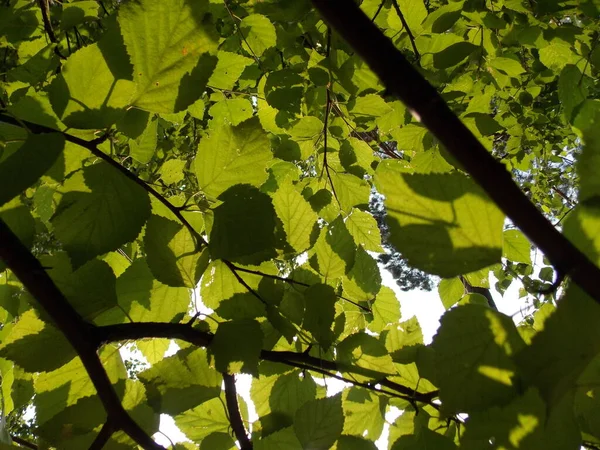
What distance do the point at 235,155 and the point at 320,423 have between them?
0.34 meters

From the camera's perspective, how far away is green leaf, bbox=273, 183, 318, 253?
710 mm

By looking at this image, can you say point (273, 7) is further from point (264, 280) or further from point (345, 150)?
point (264, 280)

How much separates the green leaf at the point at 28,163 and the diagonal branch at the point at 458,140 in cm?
28

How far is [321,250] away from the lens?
820 millimetres

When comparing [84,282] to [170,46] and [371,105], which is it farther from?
[371,105]

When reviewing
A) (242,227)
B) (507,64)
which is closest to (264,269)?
(242,227)

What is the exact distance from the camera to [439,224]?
1.15ft

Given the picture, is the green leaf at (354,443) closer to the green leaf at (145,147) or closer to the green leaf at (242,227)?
the green leaf at (242,227)

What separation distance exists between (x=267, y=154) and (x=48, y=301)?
0.29m

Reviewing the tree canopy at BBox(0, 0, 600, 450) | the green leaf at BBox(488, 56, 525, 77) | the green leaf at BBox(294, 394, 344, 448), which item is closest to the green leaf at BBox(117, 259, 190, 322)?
the tree canopy at BBox(0, 0, 600, 450)

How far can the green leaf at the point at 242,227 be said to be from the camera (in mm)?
529

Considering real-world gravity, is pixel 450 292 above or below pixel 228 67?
below

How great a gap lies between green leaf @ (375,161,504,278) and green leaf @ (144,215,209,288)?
31 centimetres

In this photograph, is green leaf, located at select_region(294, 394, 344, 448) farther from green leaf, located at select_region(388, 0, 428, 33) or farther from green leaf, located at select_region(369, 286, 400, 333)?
green leaf, located at select_region(388, 0, 428, 33)
